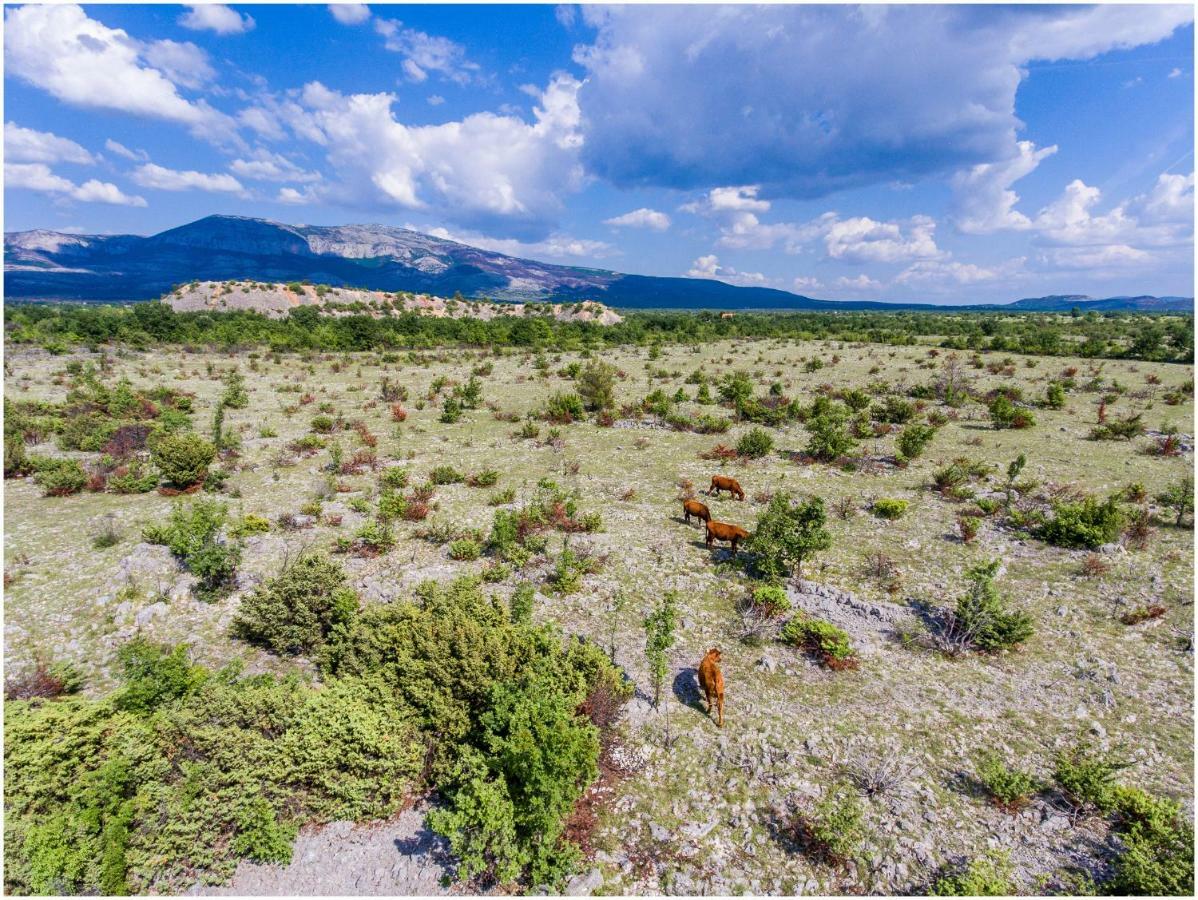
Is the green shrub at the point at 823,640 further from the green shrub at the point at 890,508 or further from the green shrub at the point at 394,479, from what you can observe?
the green shrub at the point at 394,479

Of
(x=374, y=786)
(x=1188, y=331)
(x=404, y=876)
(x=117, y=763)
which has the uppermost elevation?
(x=1188, y=331)

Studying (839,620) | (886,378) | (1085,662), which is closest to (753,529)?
(839,620)

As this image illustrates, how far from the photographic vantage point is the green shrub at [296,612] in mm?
8727

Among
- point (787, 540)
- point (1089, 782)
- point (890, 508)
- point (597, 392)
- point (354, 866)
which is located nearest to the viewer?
point (354, 866)

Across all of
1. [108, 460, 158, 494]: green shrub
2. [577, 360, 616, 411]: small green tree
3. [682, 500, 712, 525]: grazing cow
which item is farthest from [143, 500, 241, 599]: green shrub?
[577, 360, 616, 411]: small green tree

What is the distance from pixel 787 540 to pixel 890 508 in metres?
4.91

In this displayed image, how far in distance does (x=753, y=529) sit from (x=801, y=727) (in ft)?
21.9

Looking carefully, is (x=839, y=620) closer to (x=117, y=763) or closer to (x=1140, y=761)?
(x=1140, y=761)

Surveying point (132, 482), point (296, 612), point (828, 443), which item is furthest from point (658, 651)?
point (132, 482)

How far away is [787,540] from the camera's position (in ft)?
36.8

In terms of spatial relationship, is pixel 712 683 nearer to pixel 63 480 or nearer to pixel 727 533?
pixel 727 533

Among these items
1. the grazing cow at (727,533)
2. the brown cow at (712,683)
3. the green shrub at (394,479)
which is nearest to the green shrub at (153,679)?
the brown cow at (712,683)

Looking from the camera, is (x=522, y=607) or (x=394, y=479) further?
(x=394, y=479)

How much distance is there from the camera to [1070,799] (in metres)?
6.21
